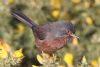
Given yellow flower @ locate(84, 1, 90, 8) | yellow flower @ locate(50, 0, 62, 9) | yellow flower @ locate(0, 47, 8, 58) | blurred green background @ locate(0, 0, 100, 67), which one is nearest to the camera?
yellow flower @ locate(0, 47, 8, 58)

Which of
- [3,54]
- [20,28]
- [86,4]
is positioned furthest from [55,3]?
[3,54]

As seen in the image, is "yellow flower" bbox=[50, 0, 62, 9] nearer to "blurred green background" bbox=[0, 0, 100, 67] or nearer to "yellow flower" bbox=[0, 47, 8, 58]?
"blurred green background" bbox=[0, 0, 100, 67]

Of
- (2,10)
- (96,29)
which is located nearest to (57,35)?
(2,10)

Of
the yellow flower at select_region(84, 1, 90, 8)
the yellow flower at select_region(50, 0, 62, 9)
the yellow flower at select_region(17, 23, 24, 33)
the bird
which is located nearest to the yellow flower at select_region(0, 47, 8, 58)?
the bird

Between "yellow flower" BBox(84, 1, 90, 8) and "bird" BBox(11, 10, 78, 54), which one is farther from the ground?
"yellow flower" BBox(84, 1, 90, 8)

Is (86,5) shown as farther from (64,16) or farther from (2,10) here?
(2,10)

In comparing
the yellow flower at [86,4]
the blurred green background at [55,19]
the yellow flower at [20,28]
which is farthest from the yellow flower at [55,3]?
the yellow flower at [20,28]
